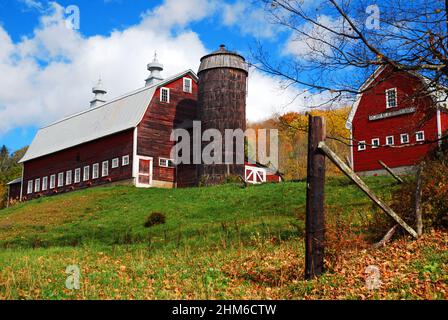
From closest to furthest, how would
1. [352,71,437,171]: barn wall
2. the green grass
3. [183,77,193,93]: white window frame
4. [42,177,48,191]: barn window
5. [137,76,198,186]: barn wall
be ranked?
the green grass, [352,71,437,171]: barn wall, [137,76,198,186]: barn wall, [183,77,193,93]: white window frame, [42,177,48,191]: barn window

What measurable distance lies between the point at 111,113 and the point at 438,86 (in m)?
32.0

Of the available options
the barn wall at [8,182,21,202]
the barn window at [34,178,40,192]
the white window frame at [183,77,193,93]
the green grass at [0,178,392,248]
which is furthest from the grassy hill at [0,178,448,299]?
the barn wall at [8,182,21,202]

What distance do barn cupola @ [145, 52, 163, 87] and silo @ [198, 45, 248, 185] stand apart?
422 inches

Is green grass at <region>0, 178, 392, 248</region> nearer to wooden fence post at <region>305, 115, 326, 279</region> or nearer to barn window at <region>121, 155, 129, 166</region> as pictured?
wooden fence post at <region>305, 115, 326, 279</region>

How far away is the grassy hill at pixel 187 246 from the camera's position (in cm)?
757

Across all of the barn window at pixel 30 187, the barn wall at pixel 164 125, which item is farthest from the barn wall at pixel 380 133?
the barn window at pixel 30 187

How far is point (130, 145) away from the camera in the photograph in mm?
35312

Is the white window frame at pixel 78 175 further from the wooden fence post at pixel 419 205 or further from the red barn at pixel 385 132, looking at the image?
the wooden fence post at pixel 419 205

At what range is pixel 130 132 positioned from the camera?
35.5m

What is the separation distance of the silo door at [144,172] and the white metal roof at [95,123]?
237 cm

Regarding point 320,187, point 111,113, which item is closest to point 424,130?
point 111,113

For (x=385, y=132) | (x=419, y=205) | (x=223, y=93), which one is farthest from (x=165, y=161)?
(x=419, y=205)

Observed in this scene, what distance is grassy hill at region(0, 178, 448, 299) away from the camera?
7574 millimetres
